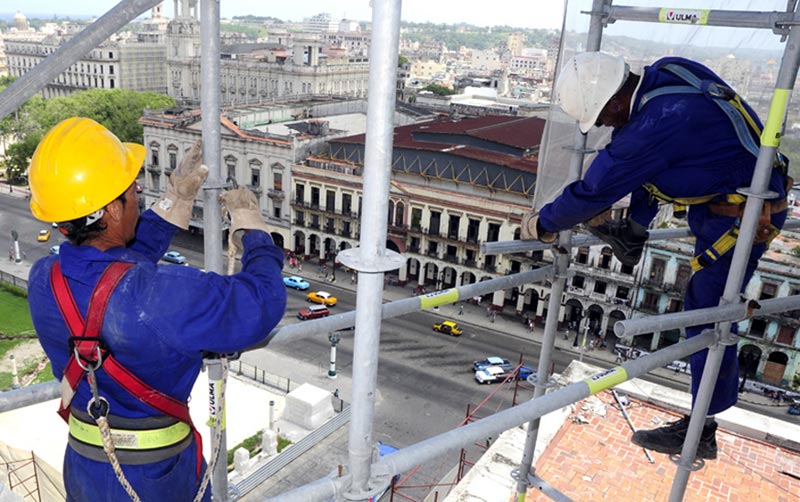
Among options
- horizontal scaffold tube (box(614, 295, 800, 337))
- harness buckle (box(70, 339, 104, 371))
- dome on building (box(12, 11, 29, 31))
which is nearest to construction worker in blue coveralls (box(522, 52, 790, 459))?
horizontal scaffold tube (box(614, 295, 800, 337))

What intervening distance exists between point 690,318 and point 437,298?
1.66 meters

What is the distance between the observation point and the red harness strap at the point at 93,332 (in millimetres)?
2871

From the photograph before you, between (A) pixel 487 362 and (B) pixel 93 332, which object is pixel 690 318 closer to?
(B) pixel 93 332

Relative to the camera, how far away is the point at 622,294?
30.2 m

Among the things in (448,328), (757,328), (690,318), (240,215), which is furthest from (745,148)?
(448,328)

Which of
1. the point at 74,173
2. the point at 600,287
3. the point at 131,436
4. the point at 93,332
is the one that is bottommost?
the point at 600,287

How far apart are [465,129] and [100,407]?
38732 millimetres

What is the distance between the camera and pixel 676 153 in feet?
15.0

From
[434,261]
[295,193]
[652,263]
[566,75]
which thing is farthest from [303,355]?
[566,75]

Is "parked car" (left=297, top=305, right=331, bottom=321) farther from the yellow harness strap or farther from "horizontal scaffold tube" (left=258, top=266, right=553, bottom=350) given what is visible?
the yellow harness strap

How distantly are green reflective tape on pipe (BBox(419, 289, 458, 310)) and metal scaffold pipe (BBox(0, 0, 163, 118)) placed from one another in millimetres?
2520

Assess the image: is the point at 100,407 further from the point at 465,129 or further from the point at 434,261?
the point at 465,129

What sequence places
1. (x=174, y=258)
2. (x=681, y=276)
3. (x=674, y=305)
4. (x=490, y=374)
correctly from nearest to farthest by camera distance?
(x=490, y=374)
(x=681, y=276)
(x=674, y=305)
(x=174, y=258)

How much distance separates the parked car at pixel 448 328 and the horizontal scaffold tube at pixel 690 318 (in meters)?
25.6
